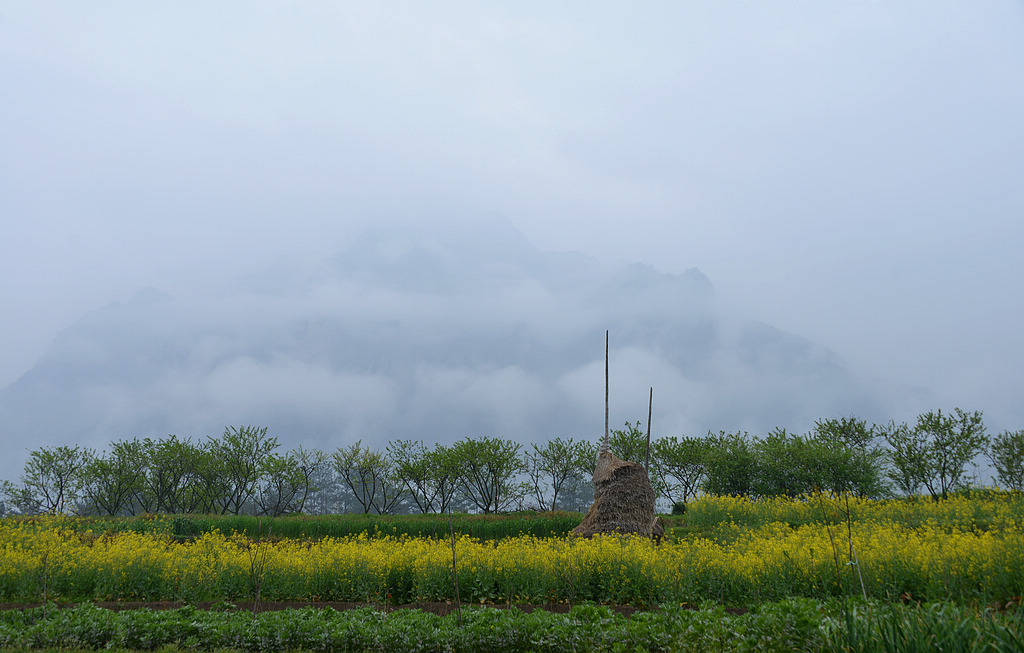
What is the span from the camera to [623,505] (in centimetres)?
1486

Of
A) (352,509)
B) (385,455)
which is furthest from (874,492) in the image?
(352,509)

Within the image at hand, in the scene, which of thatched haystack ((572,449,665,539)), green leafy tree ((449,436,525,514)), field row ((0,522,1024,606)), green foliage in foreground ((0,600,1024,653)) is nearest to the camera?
green foliage in foreground ((0,600,1024,653))

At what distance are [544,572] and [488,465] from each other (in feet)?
94.4

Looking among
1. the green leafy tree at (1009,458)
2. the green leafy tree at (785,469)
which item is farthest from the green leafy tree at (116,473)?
the green leafy tree at (1009,458)

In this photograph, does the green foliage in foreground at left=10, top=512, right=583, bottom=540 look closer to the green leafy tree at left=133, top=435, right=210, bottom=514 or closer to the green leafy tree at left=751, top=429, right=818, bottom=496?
the green leafy tree at left=751, top=429, right=818, bottom=496

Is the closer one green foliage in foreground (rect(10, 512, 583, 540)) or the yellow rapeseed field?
the yellow rapeseed field

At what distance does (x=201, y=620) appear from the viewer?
7.58 metres

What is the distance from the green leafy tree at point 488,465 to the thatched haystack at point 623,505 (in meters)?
21.9

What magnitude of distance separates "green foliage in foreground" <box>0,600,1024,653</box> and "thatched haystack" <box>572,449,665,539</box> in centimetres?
782

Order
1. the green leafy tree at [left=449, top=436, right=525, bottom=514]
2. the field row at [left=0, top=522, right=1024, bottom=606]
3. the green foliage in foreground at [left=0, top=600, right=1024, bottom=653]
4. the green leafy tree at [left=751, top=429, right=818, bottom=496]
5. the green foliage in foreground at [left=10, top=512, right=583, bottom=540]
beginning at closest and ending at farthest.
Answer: the green foliage in foreground at [left=0, top=600, right=1024, bottom=653], the field row at [left=0, top=522, right=1024, bottom=606], the green foliage in foreground at [left=10, top=512, right=583, bottom=540], the green leafy tree at [left=751, top=429, right=818, bottom=496], the green leafy tree at [left=449, top=436, right=525, bottom=514]

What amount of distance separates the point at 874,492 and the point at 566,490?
73317 mm

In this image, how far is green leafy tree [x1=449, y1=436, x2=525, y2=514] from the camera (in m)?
37.2

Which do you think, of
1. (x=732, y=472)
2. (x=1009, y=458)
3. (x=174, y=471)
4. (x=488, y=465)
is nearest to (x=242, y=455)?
(x=174, y=471)

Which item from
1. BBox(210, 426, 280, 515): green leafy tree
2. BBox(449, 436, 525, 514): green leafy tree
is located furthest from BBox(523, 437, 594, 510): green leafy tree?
BBox(210, 426, 280, 515): green leafy tree
